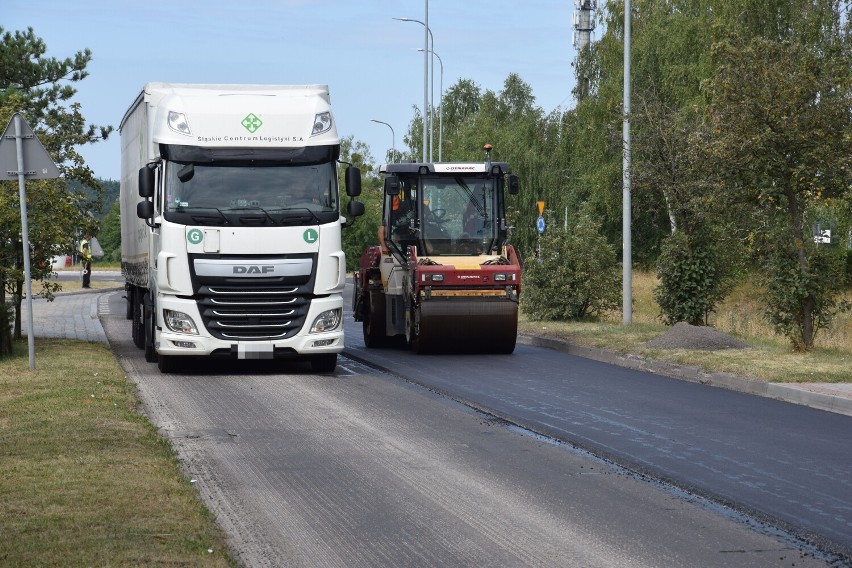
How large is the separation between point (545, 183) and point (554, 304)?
3454cm

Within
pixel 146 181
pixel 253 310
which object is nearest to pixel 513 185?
pixel 253 310

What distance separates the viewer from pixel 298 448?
10.9m

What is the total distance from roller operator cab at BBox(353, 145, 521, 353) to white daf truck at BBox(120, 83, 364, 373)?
320cm

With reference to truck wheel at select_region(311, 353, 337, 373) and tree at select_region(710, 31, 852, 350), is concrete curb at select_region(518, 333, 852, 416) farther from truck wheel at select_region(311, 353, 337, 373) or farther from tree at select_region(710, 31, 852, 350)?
truck wheel at select_region(311, 353, 337, 373)

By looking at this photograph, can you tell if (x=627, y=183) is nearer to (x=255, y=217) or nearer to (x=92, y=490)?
(x=255, y=217)

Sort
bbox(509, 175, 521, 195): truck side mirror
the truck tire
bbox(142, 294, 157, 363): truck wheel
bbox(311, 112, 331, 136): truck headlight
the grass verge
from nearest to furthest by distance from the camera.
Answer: the grass verge → bbox(311, 112, 331, 136): truck headlight → bbox(142, 294, 157, 363): truck wheel → bbox(509, 175, 521, 195): truck side mirror → the truck tire

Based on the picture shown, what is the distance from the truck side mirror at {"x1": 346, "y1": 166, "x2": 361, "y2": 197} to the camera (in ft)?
56.6

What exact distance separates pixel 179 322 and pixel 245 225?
4.88 feet

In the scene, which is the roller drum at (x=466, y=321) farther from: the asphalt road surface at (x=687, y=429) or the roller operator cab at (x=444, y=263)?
the asphalt road surface at (x=687, y=429)

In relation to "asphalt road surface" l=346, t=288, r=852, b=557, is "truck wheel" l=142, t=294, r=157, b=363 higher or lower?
higher

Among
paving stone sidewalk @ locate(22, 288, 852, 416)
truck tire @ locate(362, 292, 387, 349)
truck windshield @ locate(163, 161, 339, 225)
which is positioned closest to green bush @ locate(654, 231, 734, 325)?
paving stone sidewalk @ locate(22, 288, 852, 416)

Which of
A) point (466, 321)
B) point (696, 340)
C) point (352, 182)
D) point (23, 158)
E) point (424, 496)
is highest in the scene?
point (23, 158)

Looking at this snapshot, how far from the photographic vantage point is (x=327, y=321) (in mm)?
17219

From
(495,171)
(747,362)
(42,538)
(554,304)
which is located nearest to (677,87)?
(554,304)
